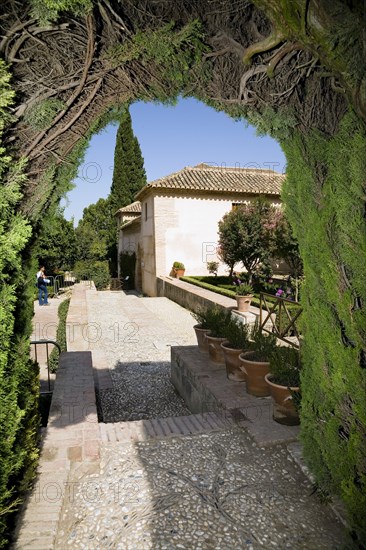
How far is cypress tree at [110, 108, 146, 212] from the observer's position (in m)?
32.8

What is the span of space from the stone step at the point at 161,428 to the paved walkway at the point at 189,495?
0.04 feet

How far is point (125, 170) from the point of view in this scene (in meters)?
32.9

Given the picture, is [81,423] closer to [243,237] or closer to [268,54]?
[268,54]

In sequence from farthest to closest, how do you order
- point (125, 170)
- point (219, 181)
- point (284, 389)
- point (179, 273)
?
point (125, 170)
point (219, 181)
point (179, 273)
point (284, 389)

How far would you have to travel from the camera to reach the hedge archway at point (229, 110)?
2016mm

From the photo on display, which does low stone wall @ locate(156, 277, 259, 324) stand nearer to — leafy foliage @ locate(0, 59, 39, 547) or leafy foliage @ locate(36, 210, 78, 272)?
leafy foliage @ locate(0, 59, 39, 547)

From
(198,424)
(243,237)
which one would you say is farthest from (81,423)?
(243,237)

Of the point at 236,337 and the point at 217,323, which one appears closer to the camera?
the point at 236,337

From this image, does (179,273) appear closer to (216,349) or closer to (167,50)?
(216,349)

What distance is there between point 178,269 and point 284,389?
15.1 metres

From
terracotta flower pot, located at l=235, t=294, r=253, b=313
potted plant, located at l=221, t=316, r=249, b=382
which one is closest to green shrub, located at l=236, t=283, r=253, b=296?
terracotta flower pot, located at l=235, t=294, r=253, b=313

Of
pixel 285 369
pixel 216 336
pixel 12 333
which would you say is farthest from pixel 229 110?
pixel 216 336

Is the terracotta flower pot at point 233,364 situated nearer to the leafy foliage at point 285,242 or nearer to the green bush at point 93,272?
the leafy foliage at point 285,242

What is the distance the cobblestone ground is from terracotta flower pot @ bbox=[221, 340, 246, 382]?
112 cm
